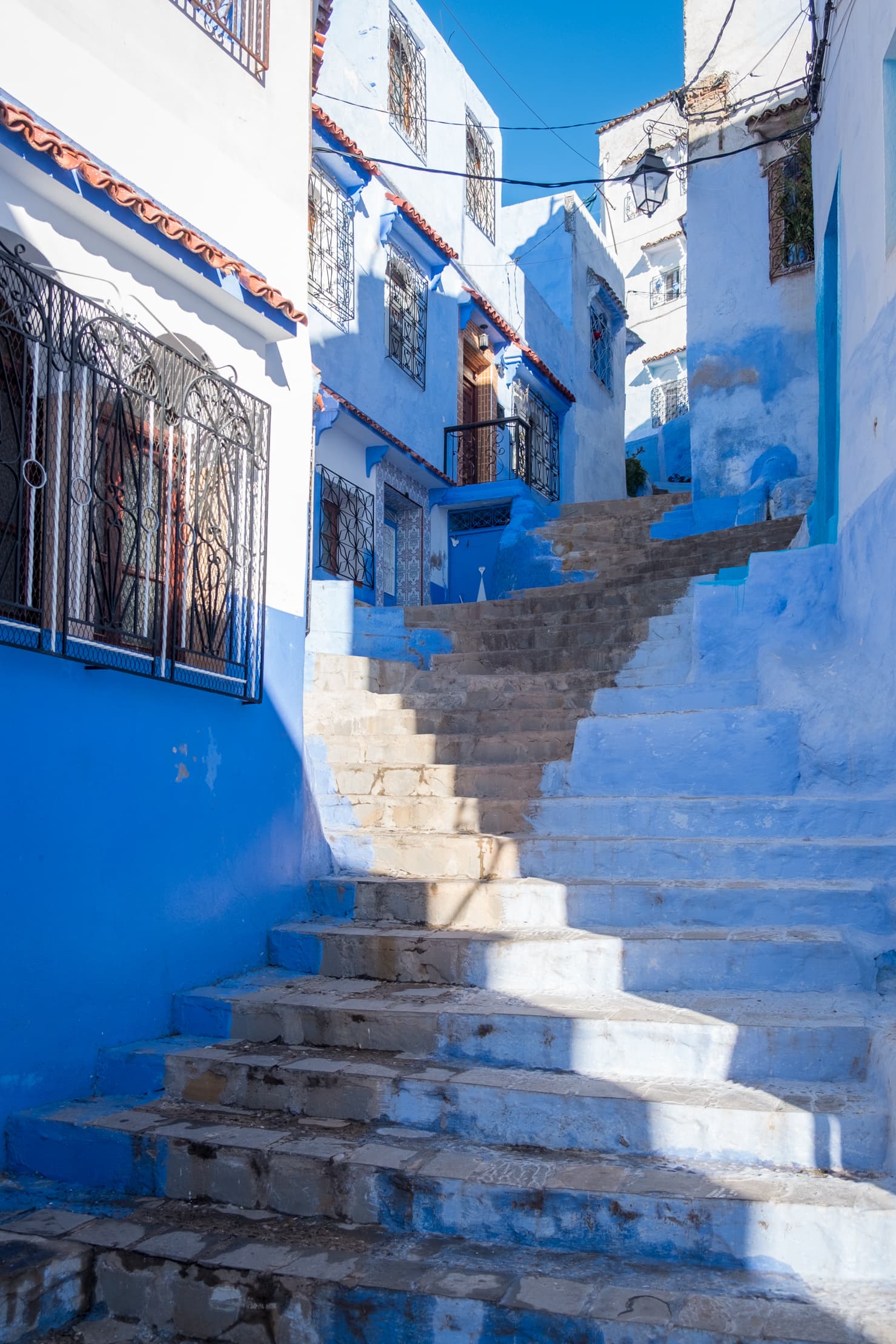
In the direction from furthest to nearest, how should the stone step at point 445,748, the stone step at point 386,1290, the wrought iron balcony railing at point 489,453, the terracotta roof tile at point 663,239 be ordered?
the terracotta roof tile at point 663,239 → the wrought iron balcony railing at point 489,453 → the stone step at point 445,748 → the stone step at point 386,1290

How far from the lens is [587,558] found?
13688 mm

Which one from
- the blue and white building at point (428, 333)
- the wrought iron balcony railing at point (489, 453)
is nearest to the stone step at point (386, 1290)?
the blue and white building at point (428, 333)

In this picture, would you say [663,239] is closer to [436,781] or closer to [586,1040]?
[436,781]

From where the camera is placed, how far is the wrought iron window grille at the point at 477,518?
1603cm

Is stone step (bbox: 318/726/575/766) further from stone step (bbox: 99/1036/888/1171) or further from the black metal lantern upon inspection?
the black metal lantern

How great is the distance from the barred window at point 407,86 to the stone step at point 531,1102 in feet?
44.7

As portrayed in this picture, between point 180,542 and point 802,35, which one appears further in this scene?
point 802,35

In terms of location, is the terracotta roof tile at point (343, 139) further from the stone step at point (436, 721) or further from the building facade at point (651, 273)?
the building facade at point (651, 273)

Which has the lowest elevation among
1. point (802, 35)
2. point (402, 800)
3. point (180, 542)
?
point (402, 800)

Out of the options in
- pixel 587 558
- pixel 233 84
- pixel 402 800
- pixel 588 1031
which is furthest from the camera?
pixel 587 558

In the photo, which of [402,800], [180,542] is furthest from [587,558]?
[180,542]

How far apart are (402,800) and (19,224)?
3.48 metres

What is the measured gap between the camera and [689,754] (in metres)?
6.32

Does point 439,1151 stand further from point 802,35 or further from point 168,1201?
point 802,35
